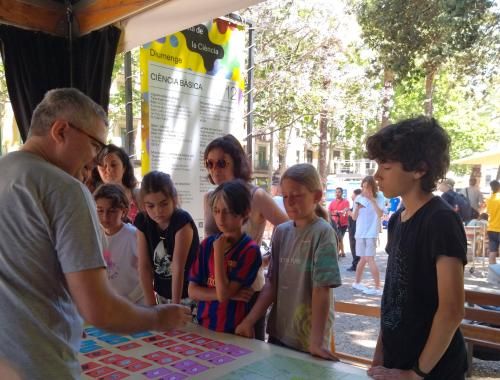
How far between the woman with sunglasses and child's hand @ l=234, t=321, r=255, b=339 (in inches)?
22.9

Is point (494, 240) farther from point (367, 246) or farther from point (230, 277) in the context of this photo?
point (230, 277)

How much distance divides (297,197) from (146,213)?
95cm

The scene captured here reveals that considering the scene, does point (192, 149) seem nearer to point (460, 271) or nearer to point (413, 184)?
point (413, 184)

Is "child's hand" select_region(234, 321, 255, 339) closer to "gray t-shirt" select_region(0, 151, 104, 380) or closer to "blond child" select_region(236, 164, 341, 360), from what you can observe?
"blond child" select_region(236, 164, 341, 360)

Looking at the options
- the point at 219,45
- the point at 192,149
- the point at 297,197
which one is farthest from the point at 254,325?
the point at 219,45

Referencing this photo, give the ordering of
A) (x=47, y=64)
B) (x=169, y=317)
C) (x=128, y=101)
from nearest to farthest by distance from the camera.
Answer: (x=169, y=317) → (x=47, y=64) → (x=128, y=101)

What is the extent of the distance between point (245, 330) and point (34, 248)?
1.03 m

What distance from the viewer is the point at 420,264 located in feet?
4.41

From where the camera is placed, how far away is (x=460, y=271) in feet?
4.05

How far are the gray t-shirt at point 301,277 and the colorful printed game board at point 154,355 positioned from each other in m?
0.28

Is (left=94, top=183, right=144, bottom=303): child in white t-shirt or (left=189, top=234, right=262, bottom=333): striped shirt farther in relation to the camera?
(left=94, top=183, right=144, bottom=303): child in white t-shirt

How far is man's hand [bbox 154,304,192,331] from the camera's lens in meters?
1.39

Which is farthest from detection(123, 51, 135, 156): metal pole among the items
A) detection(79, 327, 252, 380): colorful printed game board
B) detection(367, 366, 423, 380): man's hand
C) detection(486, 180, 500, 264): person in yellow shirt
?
detection(486, 180, 500, 264): person in yellow shirt

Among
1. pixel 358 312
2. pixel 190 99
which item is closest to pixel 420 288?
pixel 358 312
